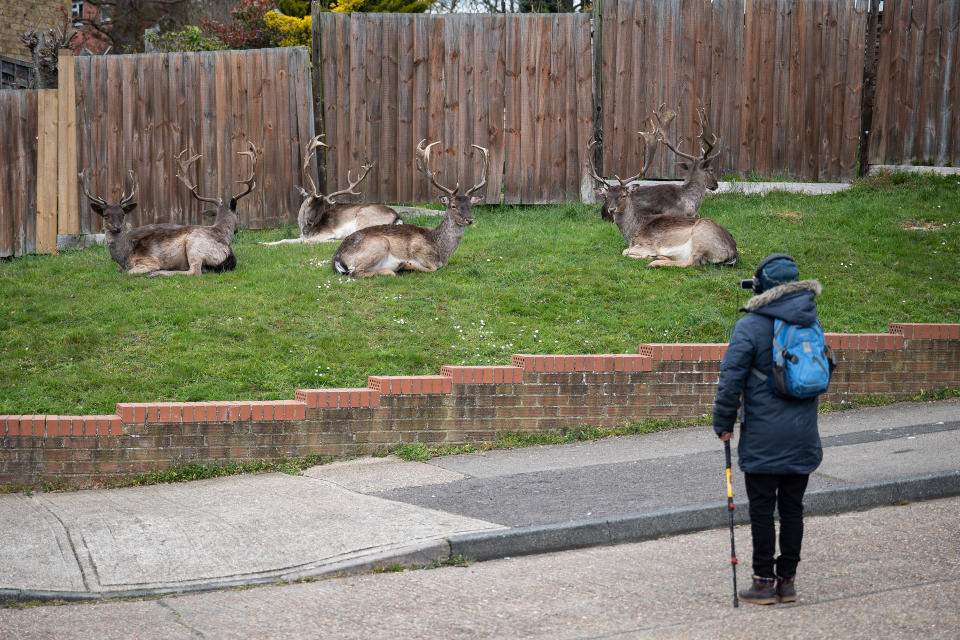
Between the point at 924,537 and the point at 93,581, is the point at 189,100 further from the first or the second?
the point at 924,537

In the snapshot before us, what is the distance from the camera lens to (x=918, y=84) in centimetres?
1766

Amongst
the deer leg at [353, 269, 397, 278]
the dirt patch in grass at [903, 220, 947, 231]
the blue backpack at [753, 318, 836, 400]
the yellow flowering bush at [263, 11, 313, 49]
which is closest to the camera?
the blue backpack at [753, 318, 836, 400]

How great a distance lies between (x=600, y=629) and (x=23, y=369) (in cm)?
731

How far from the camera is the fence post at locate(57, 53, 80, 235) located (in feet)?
55.8

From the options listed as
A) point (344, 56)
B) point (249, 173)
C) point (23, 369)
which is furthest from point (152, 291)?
point (344, 56)

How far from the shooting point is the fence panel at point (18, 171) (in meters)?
16.7

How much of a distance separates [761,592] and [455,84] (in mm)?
13276

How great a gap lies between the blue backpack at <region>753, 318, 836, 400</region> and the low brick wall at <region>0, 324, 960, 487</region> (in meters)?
4.29

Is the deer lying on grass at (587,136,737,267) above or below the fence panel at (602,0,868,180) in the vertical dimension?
below

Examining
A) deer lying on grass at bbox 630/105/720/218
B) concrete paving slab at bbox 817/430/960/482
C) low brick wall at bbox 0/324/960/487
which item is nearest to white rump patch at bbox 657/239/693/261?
deer lying on grass at bbox 630/105/720/218

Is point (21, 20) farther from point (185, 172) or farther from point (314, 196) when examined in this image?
point (314, 196)

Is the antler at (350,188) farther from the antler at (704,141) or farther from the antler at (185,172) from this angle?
the antler at (704,141)

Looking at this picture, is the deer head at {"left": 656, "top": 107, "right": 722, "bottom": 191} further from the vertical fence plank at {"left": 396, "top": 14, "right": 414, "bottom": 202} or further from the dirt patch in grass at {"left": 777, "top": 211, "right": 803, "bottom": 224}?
the vertical fence plank at {"left": 396, "top": 14, "right": 414, "bottom": 202}

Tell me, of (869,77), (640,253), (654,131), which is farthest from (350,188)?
(869,77)
